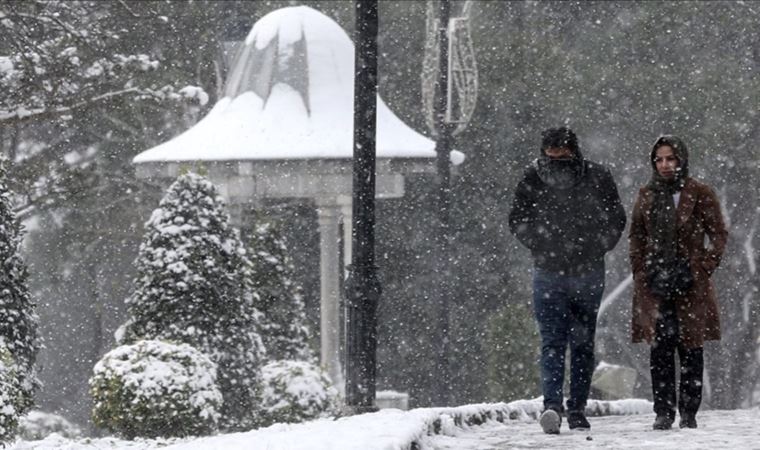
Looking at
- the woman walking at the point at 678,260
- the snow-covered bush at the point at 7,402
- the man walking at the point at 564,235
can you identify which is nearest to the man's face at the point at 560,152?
the man walking at the point at 564,235

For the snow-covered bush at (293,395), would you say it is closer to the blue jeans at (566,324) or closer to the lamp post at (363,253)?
the lamp post at (363,253)

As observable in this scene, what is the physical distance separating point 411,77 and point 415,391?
652 centimetres

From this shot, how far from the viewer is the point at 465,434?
31.9ft

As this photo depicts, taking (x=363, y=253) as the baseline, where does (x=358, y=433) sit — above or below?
below

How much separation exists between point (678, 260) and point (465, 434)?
171 centimetres

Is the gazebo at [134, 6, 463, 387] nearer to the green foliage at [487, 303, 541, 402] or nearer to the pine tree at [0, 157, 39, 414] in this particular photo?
the green foliage at [487, 303, 541, 402]

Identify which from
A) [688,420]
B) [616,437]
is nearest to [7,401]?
[616,437]

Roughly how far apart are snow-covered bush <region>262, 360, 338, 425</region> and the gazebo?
3.88m

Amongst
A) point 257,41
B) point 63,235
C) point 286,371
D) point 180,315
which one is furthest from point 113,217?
point 180,315

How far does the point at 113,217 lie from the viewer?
Result: 31.4 meters

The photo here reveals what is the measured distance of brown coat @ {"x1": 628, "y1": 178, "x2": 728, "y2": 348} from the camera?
29.6 ft

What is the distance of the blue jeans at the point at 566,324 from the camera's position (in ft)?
29.9

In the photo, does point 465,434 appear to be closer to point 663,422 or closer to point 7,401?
point 663,422

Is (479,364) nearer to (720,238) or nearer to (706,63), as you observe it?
(706,63)
